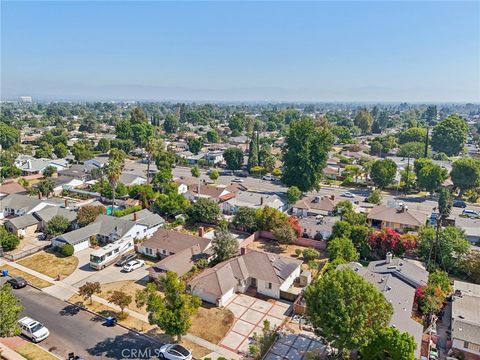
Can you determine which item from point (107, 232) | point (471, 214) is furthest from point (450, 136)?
point (107, 232)

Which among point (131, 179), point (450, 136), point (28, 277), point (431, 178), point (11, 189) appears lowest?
point (28, 277)

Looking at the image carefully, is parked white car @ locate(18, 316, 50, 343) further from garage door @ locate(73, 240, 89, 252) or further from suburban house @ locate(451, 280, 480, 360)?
suburban house @ locate(451, 280, 480, 360)

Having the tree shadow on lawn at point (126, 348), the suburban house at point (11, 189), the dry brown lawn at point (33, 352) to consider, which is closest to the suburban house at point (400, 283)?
the tree shadow on lawn at point (126, 348)

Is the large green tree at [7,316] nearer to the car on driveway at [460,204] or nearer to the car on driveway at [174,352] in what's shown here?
the car on driveway at [174,352]

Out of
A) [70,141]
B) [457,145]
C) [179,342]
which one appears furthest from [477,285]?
[70,141]

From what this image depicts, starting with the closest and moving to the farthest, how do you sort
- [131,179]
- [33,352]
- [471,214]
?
[33,352], [471,214], [131,179]

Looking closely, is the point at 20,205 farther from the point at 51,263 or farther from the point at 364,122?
the point at 364,122

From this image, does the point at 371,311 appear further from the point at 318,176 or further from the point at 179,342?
the point at 318,176
